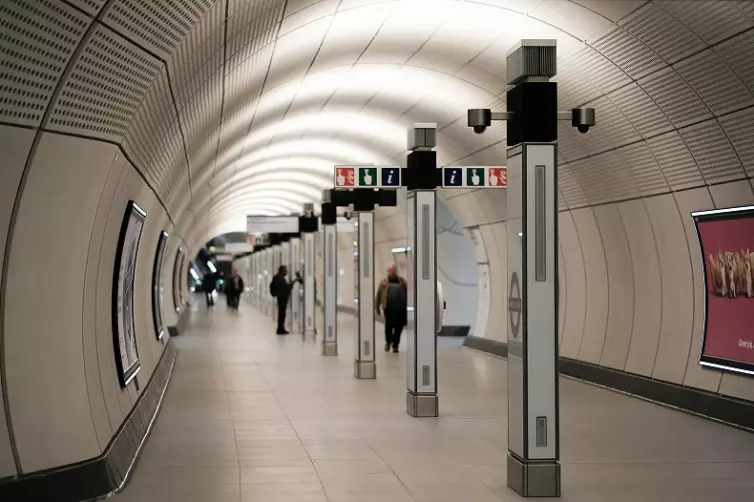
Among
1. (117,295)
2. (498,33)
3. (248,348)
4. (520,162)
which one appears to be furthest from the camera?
(248,348)

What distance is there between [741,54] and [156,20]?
19.1 feet

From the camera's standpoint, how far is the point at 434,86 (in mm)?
16859

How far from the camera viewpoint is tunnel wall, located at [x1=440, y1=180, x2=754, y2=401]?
12.8 m

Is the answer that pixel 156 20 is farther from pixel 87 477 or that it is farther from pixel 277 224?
pixel 277 224

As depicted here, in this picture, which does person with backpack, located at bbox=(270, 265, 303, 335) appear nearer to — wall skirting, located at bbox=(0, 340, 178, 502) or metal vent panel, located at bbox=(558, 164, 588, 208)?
metal vent panel, located at bbox=(558, 164, 588, 208)

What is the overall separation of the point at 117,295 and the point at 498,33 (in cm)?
597

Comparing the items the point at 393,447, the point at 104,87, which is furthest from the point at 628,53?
the point at 104,87

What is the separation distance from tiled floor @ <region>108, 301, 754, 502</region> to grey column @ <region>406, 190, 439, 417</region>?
0.35 m

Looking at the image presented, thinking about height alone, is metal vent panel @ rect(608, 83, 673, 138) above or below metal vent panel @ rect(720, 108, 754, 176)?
above

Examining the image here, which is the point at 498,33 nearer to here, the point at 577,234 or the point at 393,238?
the point at 577,234

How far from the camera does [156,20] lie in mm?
6570

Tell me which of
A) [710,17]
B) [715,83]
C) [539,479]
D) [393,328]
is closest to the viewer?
[539,479]

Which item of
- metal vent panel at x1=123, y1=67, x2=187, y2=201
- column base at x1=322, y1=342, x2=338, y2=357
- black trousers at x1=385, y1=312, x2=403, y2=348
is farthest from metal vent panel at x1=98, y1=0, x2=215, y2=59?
black trousers at x1=385, y1=312, x2=403, y2=348

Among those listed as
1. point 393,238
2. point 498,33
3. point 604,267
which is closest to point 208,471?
point 498,33
